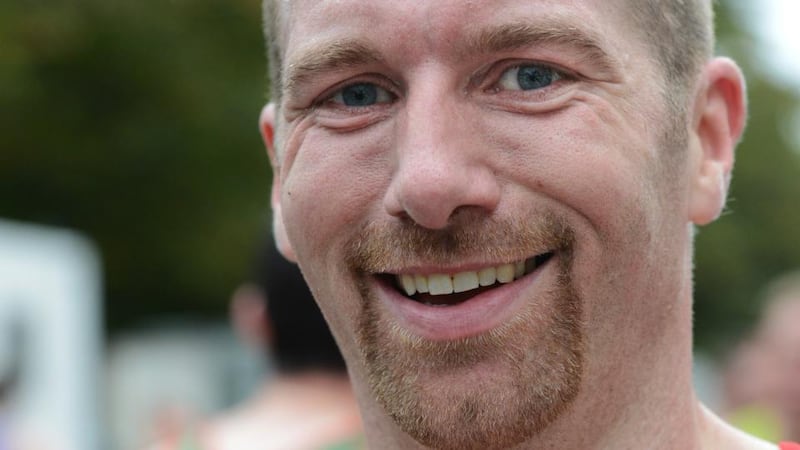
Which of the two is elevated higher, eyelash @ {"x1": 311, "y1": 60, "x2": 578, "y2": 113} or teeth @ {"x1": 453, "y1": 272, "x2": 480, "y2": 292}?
eyelash @ {"x1": 311, "y1": 60, "x2": 578, "y2": 113}

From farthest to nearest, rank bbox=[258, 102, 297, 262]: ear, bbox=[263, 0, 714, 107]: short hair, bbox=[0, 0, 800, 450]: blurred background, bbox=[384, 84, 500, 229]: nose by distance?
bbox=[0, 0, 800, 450]: blurred background → bbox=[258, 102, 297, 262]: ear → bbox=[263, 0, 714, 107]: short hair → bbox=[384, 84, 500, 229]: nose

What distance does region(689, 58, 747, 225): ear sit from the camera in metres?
2.55

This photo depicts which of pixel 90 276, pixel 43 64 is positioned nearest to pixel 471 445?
pixel 90 276

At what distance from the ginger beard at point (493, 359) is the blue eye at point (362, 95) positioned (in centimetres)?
23

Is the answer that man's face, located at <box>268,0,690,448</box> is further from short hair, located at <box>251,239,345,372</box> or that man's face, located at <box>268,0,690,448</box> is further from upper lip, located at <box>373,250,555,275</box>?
short hair, located at <box>251,239,345,372</box>

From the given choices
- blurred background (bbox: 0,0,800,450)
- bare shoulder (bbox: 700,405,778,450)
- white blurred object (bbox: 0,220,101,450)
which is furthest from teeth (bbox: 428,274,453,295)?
blurred background (bbox: 0,0,800,450)

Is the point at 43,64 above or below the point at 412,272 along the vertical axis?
below

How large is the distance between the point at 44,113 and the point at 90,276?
4.85 metres

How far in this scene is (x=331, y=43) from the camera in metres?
2.42

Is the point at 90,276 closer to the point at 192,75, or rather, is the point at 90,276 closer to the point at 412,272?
the point at 192,75

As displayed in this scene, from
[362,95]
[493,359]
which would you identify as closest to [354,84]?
[362,95]

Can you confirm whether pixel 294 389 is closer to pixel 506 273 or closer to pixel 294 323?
pixel 294 323

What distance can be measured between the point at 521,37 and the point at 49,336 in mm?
9771

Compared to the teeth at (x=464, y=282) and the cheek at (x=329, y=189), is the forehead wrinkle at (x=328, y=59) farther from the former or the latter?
Answer: the teeth at (x=464, y=282)
